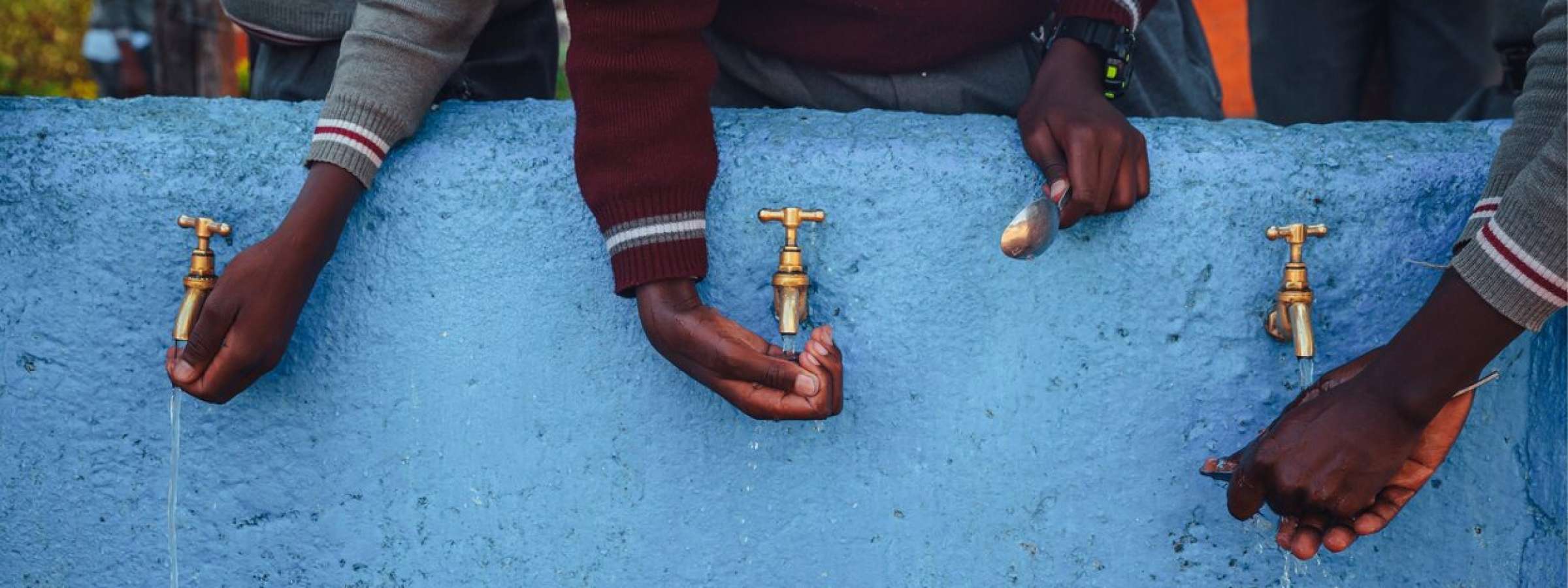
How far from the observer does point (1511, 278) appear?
4.66 ft

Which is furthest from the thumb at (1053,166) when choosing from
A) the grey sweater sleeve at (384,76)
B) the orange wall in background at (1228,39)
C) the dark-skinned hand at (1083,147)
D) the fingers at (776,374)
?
the orange wall in background at (1228,39)

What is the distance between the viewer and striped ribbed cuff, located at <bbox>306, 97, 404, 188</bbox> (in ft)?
5.84

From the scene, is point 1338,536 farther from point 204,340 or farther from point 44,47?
point 44,47

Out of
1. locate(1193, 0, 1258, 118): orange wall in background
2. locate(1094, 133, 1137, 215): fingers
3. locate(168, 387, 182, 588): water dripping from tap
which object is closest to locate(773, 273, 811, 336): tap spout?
locate(1094, 133, 1137, 215): fingers

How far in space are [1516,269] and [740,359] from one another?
34.0 inches

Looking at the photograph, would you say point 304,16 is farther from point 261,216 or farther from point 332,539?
point 332,539

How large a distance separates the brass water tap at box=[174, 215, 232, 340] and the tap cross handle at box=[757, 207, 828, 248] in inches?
29.0

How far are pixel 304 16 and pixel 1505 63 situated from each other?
1.99 meters

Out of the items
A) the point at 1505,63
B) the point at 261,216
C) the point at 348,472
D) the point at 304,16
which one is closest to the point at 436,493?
the point at 348,472

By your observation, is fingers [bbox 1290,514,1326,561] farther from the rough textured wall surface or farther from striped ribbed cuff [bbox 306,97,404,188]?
striped ribbed cuff [bbox 306,97,404,188]

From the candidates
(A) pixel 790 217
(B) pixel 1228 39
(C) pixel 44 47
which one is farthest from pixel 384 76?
(C) pixel 44 47

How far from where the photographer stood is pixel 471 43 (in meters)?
2.00

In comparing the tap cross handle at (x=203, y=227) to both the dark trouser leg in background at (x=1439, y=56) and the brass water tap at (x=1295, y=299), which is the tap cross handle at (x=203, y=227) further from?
the dark trouser leg in background at (x=1439, y=56)

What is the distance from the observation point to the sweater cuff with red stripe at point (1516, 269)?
139 cm
